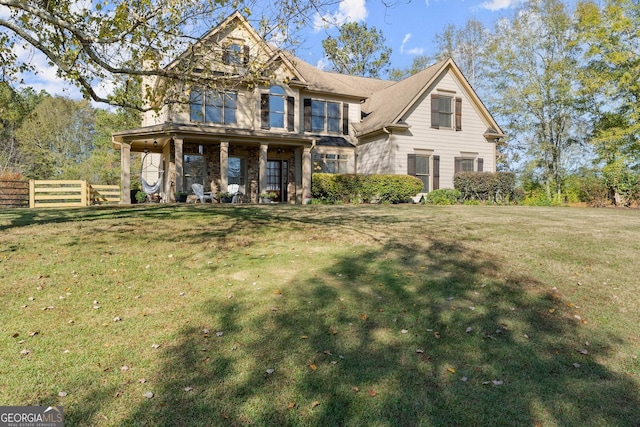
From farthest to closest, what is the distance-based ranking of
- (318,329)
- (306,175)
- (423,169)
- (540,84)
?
1. (540,84)
2. (423,169)
3. (306,175)
4. (318,329)

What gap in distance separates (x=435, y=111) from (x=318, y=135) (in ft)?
21.1

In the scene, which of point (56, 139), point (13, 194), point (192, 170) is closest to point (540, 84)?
point (192, 170)

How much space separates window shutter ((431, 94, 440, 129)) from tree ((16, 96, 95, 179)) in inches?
1288

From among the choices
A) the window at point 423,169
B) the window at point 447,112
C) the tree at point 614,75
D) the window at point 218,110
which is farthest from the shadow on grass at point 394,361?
the tree at point 614,75

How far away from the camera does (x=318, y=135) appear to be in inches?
845

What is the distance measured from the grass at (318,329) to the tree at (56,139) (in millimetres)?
36991

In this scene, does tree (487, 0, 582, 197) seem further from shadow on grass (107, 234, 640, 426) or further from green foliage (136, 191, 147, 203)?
shadow on grass (107, 234, 640, 426)

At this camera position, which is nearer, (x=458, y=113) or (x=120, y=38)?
(x=120, y=38)

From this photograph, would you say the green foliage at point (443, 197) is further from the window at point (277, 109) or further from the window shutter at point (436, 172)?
the window at point (277, 109)

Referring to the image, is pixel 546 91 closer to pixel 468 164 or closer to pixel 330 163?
pixel 468 164

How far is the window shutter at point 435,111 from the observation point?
20.9 m

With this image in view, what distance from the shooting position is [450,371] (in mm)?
3512

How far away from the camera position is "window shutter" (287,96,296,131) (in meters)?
19.8

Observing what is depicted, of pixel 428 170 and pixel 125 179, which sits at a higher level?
pixel 428 170
